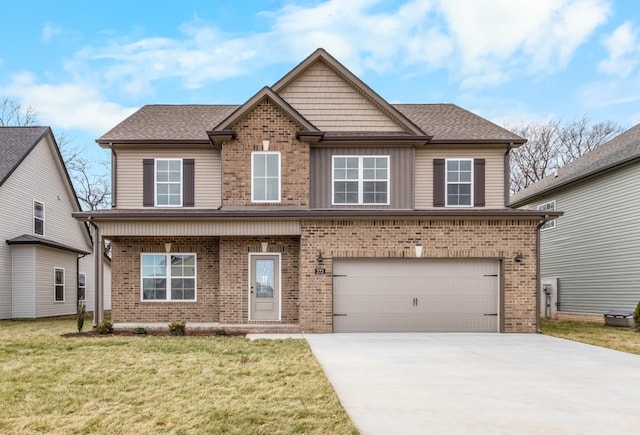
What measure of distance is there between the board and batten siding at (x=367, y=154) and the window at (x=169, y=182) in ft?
14.3

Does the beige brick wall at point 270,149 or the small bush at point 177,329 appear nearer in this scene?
the small bush at point 177,329

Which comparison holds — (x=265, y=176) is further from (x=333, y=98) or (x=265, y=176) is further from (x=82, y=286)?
(x=82, y=286)

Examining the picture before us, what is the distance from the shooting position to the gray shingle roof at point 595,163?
57.1 feet

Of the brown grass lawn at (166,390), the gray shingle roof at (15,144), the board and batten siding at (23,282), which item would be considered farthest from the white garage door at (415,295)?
the gray shingle roof at (15,144)

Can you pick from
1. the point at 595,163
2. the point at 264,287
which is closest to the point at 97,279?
the point at 264,287

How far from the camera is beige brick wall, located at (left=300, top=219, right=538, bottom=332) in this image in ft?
45.6

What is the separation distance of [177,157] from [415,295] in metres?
8.77

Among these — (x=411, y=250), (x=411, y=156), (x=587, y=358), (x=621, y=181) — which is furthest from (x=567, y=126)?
(x=587, y=358)

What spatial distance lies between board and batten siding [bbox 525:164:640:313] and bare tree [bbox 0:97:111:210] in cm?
3084

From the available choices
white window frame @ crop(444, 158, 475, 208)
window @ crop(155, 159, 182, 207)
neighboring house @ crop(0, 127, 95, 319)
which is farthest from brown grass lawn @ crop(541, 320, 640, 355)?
neighboring house @ crop(0, 127, 95, 319)

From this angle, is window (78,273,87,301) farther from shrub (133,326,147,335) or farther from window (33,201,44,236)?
shrub (133,326,147,335)

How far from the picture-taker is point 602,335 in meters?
14.0

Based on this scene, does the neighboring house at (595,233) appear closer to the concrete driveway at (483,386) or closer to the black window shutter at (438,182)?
the black window shutter at (438,182)

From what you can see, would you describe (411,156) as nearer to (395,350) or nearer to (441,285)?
(441,285)
